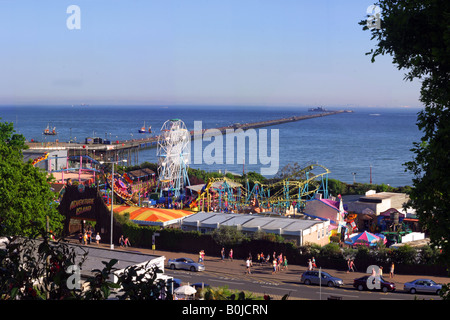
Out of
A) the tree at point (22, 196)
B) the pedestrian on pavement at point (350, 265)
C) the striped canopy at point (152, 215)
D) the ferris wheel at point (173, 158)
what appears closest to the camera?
the tree at point (22, 196)

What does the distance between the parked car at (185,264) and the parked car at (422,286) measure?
32.1 feet

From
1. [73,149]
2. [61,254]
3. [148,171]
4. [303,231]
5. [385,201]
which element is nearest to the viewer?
[61,254]

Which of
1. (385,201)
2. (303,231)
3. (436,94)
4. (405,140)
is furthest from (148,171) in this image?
(405,140)

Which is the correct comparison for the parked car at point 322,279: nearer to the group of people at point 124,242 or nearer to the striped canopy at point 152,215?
the striped canopy at point 152,215

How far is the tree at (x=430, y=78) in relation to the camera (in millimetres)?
8938

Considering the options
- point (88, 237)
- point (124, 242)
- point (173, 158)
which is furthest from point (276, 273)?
point (173, 158)

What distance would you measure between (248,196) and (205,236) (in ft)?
53.4

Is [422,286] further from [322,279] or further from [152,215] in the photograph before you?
[152,215]

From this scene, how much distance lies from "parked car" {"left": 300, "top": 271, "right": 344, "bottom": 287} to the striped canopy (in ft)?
38.0

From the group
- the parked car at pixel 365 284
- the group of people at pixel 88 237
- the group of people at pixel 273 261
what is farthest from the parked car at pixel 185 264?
the parked car at pixel 365 284

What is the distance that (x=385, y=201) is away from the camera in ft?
135

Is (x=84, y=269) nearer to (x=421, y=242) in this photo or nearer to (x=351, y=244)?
(x=351, y=244)
